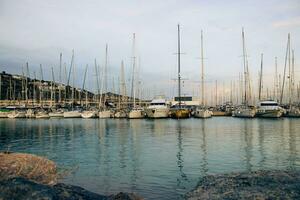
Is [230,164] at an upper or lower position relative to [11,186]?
lower

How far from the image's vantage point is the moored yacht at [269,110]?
8731 centimetres

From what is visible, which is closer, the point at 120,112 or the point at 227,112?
the point at 120,112

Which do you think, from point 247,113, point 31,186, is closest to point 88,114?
point 247,113

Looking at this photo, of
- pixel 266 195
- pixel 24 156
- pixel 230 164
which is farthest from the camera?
pixel 230 164

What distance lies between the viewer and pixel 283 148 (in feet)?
94.2

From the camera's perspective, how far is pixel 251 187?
40.8 ft

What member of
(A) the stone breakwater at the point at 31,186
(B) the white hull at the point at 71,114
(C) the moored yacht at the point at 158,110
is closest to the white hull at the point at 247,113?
(C) the moored yacht at the point at 158,110

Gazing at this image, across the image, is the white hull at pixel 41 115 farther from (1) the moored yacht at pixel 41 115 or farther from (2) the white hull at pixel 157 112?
(2) the white hull at pixel 157 112

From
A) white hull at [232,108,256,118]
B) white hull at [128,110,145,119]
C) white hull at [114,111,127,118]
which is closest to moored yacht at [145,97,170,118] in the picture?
white hull at [128,110,145,119]

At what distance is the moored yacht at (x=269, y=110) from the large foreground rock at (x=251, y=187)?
76.9 metres

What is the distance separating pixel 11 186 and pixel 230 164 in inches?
619

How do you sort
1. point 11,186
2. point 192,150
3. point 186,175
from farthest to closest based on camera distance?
1. point 192,150
2. point 186,175
3. point 11,186

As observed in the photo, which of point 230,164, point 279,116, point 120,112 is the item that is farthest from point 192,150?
point 120,112

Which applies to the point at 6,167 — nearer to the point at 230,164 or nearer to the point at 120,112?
the point at 230,164
